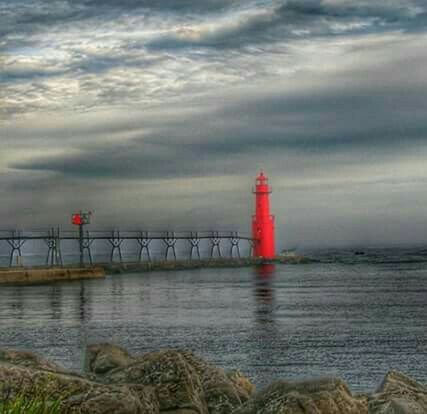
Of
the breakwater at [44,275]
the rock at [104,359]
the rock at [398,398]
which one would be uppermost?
the rock at [104,359]

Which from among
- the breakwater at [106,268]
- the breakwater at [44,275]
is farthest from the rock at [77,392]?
the breakwater at [106,268]

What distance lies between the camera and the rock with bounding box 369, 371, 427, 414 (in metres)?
8.74

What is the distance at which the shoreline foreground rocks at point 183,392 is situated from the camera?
315 inches

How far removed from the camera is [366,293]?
1628 inches

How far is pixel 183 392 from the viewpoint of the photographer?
8953 millimetres

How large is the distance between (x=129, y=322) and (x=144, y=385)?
735 inches

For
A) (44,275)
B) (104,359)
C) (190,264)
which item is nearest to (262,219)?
(190,264)

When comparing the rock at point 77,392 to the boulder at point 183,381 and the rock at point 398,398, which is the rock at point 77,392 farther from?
the rock at point 398,398

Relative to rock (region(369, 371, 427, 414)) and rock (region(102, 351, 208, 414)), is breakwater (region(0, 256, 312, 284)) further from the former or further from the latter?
rock (region(369, 371, 427, 414))

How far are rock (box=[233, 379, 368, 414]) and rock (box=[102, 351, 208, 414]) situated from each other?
0.60 metres

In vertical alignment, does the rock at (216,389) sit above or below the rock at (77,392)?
below

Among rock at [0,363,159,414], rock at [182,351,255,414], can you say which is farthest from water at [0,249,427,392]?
rock at [0,363,159,414]

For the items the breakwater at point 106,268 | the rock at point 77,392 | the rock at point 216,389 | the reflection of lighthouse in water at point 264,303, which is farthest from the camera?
the breakwater at point 106,268

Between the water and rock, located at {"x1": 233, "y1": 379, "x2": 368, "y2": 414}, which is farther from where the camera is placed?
the water
